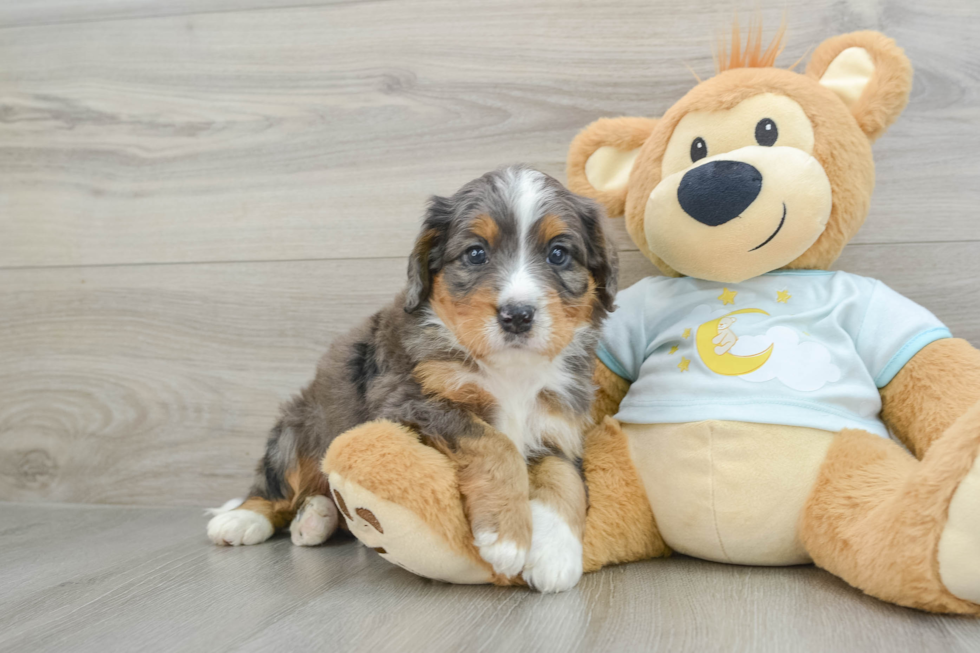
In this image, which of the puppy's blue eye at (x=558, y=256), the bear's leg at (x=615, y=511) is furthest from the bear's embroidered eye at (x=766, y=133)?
the bear's leg at (x=615, y=511)

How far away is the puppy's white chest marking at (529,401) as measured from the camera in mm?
1750

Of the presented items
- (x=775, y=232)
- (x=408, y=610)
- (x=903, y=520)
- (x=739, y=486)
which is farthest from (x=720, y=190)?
(x=408, y=610)

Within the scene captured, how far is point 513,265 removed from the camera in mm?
1665

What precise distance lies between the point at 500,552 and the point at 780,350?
820 millimetres

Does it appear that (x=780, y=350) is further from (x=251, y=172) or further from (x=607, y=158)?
(x=251, y=172)

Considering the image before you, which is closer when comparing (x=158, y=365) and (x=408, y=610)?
(x=408, y=610)

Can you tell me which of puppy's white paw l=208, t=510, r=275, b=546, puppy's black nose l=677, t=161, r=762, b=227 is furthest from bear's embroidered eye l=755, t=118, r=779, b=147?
puppy's white paw l=208, t=510, r=275, b=546

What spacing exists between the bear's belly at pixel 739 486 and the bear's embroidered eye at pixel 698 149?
0.65m

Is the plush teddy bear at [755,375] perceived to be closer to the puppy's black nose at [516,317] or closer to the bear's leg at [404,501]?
the bear's leg at [404,501]

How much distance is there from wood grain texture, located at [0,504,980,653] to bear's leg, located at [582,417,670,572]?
0.04 metres

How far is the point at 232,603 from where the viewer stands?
1.62 metres

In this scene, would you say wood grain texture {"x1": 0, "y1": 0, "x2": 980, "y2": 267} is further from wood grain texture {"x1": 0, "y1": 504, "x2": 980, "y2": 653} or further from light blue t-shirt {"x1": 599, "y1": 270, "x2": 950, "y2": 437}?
wood grain texture {"x1": 0, "y1": 504, "x2": 980, "y2": 653}

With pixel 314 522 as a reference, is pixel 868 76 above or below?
above

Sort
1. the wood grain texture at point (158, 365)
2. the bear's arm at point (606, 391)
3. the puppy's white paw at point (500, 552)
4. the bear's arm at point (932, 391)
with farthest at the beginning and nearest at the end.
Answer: the wood grain texture at point (158, 365)
the bear's arm at point (606, 391)
the bear's arm at point (932, 391)
the puppy's white paw at point (500, 552)
